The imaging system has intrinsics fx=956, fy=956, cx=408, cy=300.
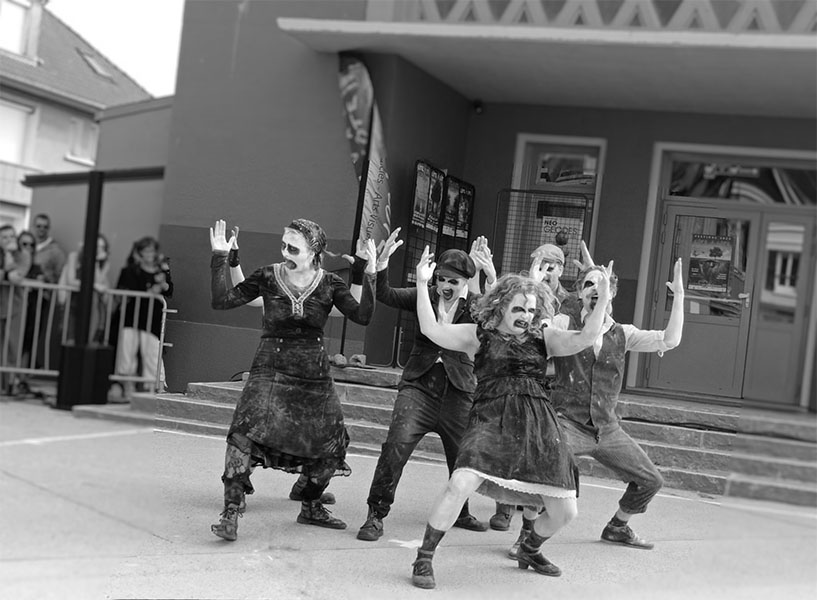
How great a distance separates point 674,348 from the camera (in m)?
1.13

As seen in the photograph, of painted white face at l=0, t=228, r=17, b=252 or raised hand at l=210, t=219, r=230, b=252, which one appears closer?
painted white face at l=0, t=228, r=17, b=252

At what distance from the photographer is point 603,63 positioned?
92cm

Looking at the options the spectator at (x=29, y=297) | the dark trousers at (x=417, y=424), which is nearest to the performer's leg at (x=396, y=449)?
the dark trousers at (x=417, y=424)

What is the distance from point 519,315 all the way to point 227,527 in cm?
55

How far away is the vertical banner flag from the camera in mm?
1046

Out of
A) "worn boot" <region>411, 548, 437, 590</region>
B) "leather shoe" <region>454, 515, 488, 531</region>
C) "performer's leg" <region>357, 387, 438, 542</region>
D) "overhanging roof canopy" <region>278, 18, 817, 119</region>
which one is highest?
"overhanging roof canopy" <region>278, 18, 817, 119</region>

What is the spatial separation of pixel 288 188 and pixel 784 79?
0.56m

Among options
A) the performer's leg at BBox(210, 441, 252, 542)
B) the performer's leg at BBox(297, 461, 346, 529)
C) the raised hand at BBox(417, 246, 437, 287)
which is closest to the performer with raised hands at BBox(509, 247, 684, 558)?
the raised hand at BBox(417, 246, 437, 287)

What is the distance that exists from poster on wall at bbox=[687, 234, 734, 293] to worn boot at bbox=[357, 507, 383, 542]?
659mm

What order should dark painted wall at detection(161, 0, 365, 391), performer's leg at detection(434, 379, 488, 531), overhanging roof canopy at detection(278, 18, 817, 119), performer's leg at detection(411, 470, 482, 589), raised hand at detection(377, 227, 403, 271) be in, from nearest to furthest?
overhanging roof canopy at detection(278, 18, 817, 119)
dark painted wall at detection(161, 0, 365, 391)
raised hand at detection(377, 227, 403, 271)
performer's leg at detection(411, 470, 482, 589)
performer's leg at detection(434, 379, 488, 531)

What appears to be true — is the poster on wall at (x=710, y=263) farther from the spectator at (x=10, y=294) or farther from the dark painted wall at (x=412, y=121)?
the spectator at (x=10, y=294)

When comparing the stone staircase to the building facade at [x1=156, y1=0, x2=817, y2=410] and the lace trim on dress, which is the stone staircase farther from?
the lace trim on dress

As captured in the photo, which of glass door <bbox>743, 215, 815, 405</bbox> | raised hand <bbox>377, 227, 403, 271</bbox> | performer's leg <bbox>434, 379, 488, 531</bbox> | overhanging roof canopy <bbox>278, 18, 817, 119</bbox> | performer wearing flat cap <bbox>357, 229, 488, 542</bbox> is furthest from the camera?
performer's leg <bbox>434, 379, 488, 531</bbox>

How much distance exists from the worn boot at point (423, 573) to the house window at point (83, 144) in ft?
2.68
